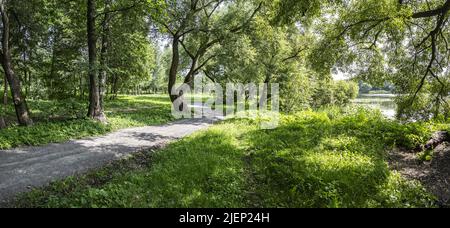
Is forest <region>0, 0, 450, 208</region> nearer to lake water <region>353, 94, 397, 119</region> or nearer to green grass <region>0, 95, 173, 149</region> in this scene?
green grass <region>0, 95, 173, 149</region>

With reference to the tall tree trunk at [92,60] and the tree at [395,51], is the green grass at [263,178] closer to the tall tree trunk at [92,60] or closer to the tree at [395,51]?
the tree at [395,51]

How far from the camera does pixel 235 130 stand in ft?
43.0

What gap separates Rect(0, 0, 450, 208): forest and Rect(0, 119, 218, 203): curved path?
2.1 inches

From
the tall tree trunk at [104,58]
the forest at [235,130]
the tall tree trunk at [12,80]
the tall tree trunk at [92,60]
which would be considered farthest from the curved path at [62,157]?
the tall tree trunk at [104,58]

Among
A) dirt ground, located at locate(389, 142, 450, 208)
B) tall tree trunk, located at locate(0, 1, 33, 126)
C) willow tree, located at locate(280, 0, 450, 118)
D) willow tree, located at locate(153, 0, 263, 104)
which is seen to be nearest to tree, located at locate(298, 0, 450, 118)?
willow tree, located at locate(280, 0, 450, 118)

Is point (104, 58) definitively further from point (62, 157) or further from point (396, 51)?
point (396, 51)

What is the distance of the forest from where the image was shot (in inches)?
232

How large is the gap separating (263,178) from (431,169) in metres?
4.19

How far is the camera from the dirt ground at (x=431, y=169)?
586 centimetres

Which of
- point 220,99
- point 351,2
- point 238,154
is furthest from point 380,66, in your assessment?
point 220,99

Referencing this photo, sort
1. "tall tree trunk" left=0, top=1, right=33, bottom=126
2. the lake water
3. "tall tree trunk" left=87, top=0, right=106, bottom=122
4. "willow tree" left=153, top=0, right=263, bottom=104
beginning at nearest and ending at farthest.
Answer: "tall tree trunk" left=0, top=1, right=33, bottom=126, "tall tree trunk" left=87, top=0, right=106, bottom=122, the lake water, "willow tree" left=153, top=0, right=263, bottom=104

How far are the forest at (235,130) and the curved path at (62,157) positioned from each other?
53 mm

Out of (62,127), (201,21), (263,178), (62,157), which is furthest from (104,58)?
(263,178)
